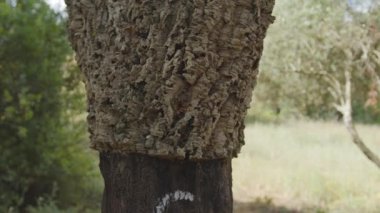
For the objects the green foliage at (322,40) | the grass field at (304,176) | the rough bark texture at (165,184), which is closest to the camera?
the rough bark texture at (165,184)

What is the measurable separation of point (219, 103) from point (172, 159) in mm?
247

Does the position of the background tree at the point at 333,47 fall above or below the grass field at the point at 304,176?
above

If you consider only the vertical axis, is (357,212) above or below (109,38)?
below

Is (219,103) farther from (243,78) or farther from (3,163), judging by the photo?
(3,163)

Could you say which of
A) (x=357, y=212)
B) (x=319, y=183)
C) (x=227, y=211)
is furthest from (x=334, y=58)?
(x=227, y=211)

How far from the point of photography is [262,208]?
11273 millimetres

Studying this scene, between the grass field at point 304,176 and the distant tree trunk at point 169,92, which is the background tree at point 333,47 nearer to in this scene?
the grass field at point 304,176

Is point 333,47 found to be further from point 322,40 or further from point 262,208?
point 262,208

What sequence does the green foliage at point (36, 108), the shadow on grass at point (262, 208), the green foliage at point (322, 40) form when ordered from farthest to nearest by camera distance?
the green foliage at point (322, 40)
the shadow on grass at point (262, 208)
the green foliage at point (36, 108)

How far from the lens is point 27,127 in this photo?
8492 millimetres

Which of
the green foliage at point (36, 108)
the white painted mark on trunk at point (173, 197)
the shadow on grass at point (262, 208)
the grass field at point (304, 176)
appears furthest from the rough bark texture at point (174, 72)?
the shadow on grass at point (262, 208)

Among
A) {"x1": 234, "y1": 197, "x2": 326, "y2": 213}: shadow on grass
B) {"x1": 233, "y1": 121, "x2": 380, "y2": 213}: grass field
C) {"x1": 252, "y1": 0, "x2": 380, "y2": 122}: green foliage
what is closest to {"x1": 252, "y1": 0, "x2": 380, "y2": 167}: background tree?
{"x1": 252, "y1": 0, "x2": 380, "y2": 122}: green foliage

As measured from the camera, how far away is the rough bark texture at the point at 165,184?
223 cm

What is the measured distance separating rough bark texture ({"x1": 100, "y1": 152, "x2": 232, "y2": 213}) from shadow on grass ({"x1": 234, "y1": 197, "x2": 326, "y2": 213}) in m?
8.65
